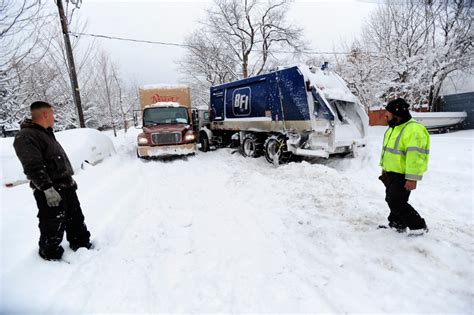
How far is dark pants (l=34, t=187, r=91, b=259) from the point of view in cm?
303

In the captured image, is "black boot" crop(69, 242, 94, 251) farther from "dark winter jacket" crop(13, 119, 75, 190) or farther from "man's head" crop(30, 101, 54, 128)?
"man's head" crop(30, 101, 54, 128)

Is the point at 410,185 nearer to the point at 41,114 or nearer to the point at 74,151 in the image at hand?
the point at 41,114

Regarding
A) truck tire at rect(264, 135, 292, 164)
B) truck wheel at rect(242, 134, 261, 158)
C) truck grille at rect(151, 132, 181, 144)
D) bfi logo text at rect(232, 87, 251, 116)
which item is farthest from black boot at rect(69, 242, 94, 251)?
bfi logo text at rect(232, 87, 251, 116)

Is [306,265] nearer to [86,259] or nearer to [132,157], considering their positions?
[86,259]

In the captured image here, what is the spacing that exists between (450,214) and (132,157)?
35.0 ft

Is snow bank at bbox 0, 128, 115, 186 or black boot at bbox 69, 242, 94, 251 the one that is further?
snow bank at bbox 0, 128, 115, 186

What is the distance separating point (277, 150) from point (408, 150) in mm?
5620

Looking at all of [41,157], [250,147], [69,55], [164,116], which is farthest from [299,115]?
[69,55]

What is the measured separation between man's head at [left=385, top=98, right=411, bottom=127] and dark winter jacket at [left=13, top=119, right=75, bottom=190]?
13.3 feet

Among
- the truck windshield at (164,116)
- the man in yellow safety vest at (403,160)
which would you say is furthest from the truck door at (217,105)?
the man in yellow safety vest at (403,160)

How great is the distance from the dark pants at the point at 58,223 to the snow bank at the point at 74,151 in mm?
4187

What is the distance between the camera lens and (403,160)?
3324 mm

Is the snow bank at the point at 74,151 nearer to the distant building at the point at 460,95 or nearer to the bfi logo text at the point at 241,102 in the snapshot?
the bfi logo text at the point at 241,102

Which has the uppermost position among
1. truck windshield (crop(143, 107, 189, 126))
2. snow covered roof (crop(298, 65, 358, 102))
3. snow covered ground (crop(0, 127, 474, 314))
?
→ snow covered roof (crop(298, 65, 358, 102))
